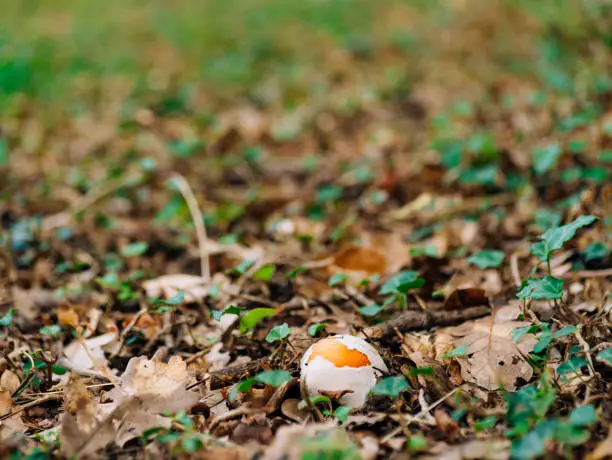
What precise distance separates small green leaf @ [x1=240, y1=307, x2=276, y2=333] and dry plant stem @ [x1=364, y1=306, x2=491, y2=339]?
0.38 metres

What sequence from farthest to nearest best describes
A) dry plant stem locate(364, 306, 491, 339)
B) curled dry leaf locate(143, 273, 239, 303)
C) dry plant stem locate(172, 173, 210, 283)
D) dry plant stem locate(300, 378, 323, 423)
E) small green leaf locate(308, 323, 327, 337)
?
1. dry plant stem locate(172, 173, 210, 283)
2. curled dry leaf locate(143, 273, 239, 303)
3. dry plant stem locate(364, 306, 491, 339)
4. small green leaf locate(308, 323, 327, 337)
5. dry plant stem locate(300, 378, 323, 423)

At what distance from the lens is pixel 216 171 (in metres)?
4.20

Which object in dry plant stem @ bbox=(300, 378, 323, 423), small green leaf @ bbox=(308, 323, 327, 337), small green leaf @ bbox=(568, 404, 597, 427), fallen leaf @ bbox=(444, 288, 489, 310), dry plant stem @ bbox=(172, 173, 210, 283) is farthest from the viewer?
dry plant stem @ bbox=(172, 173, 210, 283)

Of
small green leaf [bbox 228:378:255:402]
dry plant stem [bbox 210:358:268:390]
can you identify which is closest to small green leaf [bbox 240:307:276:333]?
dry plant stem [bbox 210:358:268:390]

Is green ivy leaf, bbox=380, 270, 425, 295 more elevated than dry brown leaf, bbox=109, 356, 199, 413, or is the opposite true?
green ivy leaf, bbox=380, 270, 425, 295

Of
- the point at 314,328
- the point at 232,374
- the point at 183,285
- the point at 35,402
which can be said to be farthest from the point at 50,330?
the point at 314,328

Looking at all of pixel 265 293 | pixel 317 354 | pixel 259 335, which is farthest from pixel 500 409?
pixel 265 293

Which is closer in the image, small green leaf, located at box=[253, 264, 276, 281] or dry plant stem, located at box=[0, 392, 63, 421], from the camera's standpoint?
dry plant stem, located at box=[0, 392, 63, 421]

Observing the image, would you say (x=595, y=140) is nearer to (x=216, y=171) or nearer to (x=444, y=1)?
(x=216, y=171)

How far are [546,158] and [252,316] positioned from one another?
6.09 ft

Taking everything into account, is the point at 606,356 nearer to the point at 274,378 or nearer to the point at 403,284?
the point at 403,284

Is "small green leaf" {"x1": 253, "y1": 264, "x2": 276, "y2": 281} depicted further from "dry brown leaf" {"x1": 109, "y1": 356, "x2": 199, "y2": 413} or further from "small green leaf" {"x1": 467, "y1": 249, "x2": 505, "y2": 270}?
"small green leaf" {"x1": 467, "y1": 249, "x2": 505, "y2": 270}

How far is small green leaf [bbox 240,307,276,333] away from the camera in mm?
2270

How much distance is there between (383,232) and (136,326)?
135 cm
